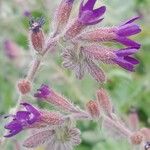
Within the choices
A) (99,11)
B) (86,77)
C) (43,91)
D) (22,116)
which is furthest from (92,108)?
(86,77)

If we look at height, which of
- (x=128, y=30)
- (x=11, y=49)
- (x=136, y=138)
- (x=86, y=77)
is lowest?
(x=136, y=138)

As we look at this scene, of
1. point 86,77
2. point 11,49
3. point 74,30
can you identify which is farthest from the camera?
point 11,49

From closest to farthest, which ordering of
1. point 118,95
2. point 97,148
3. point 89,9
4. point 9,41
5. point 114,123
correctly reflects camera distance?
point 89,9, point 114,123, point 97,148, point 118,95, point 9,41

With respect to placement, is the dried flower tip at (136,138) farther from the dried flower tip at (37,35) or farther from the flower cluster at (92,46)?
the dried flower tip at (37,35)

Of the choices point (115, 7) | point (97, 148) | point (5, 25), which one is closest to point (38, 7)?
point (5, 25)

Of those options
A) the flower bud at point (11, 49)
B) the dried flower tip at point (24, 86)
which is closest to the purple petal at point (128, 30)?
the dried flower tip at point (24, 86)

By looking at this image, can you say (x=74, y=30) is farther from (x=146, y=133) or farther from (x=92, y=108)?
(x=146, y=133)

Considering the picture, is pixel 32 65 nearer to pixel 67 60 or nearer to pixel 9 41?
pixel 67 60
